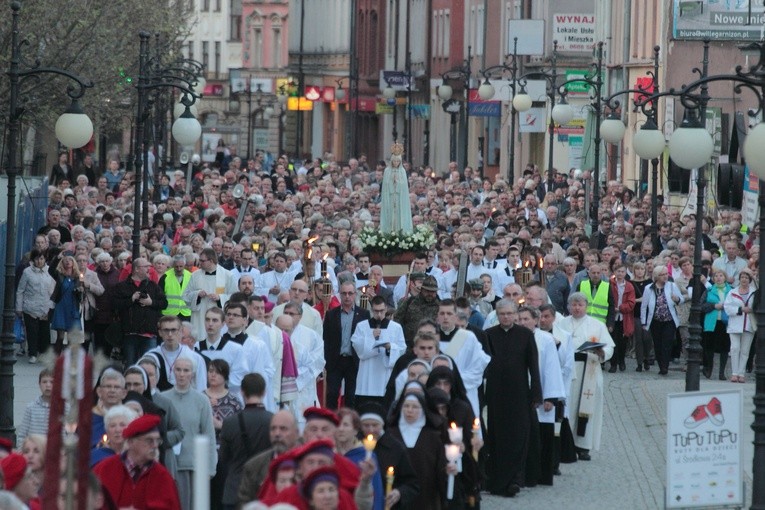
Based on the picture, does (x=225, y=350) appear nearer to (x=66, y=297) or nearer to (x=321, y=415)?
(x=321, y=415)

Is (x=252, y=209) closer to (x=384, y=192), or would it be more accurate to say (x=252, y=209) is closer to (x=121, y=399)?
(x=384, y=192)

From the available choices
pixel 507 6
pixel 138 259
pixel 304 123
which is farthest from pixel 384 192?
pixel 304 123

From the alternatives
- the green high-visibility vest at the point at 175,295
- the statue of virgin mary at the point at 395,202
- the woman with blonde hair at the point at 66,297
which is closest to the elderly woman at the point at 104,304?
the woman with blonde hair at the point at 66,297

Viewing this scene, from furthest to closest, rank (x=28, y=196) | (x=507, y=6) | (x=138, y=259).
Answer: (x=507, y=6) < (x=28, y=196) < (x=138, y=259)

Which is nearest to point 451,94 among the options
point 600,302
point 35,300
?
point 600,302

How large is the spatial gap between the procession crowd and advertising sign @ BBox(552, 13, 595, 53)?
1344 cm

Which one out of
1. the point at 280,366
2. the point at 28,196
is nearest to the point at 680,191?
the point at 28,196

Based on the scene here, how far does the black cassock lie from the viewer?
60.0ft

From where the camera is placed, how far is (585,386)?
20.1 meters

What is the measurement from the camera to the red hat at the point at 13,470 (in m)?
10.7

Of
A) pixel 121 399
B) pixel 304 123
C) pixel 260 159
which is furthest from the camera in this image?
pixel 304 123

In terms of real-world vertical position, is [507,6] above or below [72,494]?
above

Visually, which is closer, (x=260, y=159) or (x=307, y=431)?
(x=307, y=431)

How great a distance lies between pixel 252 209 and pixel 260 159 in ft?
91.8
